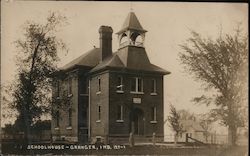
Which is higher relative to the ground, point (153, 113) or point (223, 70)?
point (223, 70)

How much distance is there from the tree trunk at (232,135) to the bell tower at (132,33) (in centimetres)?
182

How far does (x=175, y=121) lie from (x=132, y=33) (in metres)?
1.47

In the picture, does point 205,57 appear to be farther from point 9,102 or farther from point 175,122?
point 9,102

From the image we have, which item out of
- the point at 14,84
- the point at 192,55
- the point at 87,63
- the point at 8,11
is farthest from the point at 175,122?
the point at 8,11

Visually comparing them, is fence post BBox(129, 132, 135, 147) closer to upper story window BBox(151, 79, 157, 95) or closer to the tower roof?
upper story window BBox(151, 79, 157, 95)

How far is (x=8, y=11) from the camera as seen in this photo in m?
5.97

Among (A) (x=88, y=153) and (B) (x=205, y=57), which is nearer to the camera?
(A) (x=88, y=153)

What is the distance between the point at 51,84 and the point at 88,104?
0.61 meters

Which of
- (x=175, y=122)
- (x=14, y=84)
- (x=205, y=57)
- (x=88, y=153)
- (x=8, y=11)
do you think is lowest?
(x=88, y=153)

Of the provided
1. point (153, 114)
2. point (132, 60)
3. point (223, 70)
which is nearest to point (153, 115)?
point (153, 114)

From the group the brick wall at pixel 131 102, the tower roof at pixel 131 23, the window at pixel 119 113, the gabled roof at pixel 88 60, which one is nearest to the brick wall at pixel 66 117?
the gabled roof at pixel 88 60

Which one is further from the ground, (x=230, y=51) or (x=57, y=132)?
(x=230, y=51)

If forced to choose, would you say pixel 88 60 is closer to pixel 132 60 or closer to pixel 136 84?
pixel 132 60

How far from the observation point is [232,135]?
6621 mm
